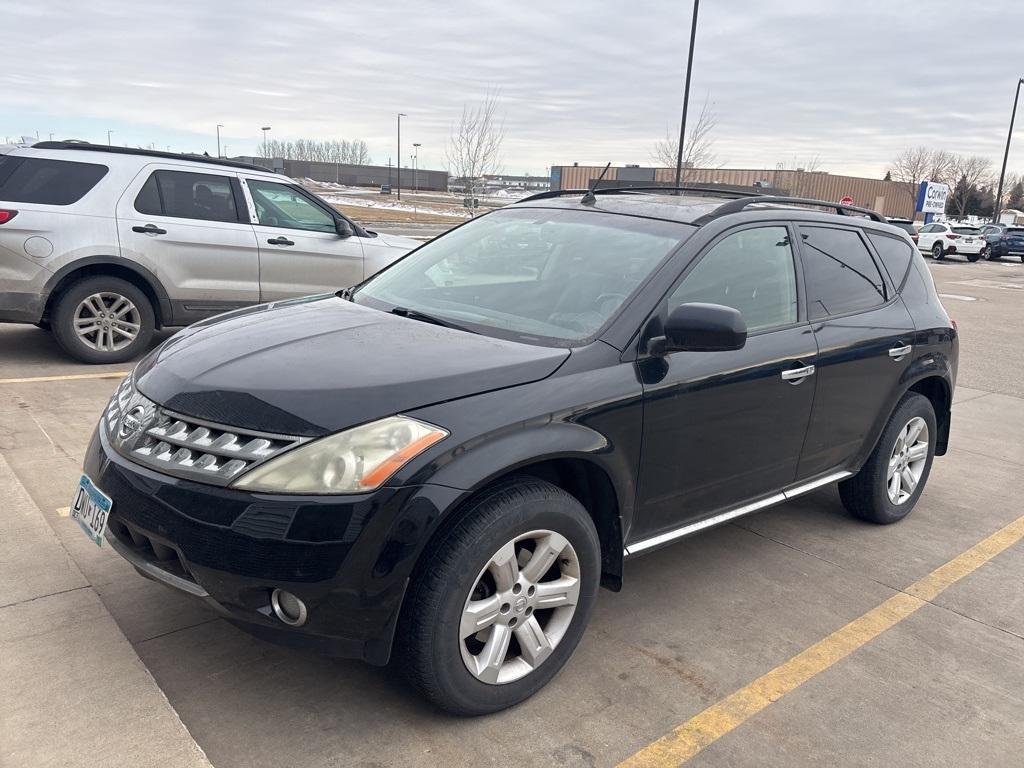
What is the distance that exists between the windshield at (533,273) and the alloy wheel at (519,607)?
2.55 ft

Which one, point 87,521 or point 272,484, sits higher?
point 272,484

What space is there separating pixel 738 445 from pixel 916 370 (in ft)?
5.28

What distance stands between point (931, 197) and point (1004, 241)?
796 centimetres

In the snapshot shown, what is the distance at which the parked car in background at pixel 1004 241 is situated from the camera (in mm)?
35594

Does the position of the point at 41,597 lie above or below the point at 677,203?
below

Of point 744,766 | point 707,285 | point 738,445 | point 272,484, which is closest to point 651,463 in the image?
point 738,445

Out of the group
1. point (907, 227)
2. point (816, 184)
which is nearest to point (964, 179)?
point (816, 184)

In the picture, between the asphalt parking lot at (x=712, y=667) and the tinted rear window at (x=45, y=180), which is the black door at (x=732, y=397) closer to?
the asphalt parking lot at (x=712, y=667)

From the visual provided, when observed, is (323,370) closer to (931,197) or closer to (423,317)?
(423,317)

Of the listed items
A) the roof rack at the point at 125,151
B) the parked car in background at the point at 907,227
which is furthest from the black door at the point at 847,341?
the roof rack at the point at 125,151

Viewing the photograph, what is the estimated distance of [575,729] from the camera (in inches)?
106

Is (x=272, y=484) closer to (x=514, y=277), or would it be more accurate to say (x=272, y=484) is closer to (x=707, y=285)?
(x=514, y=277)

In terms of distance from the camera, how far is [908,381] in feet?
14.5

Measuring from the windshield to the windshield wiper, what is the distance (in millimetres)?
40
